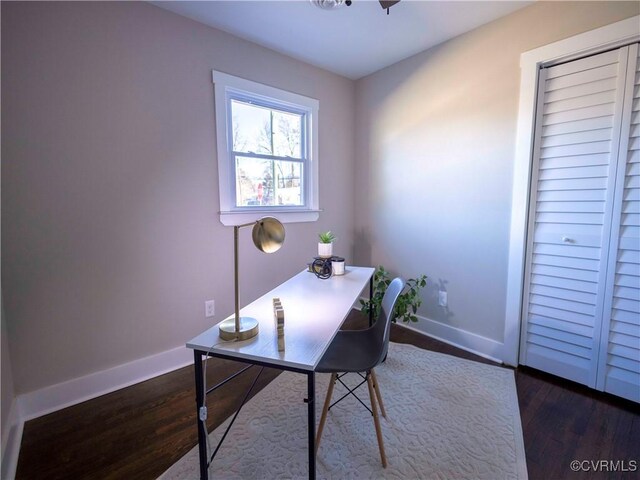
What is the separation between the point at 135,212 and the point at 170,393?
1.20 m

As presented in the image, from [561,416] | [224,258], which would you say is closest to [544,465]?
[561,416]

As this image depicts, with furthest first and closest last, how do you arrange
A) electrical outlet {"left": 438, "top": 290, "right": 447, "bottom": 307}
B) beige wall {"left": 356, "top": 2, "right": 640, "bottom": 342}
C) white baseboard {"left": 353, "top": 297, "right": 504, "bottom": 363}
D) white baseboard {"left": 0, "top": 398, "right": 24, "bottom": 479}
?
electrical outlet {"left": 438, "top": 290, "right": 447, "bottom": 307}, white baseboard {"left": 353, "top": 297, "right": 504, "bottom": 363}, beige wall {"left": 356, "top": 2, "right": 640, "bottom": 342}, white baseboard {"left": 0, "top": 398, "right": 24, "bottom": 479}

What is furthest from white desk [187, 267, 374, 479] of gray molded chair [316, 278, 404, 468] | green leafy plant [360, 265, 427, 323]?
green leafy plant [360, 265, 427, 323]

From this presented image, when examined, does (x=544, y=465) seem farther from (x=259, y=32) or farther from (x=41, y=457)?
(x=259, y=32)

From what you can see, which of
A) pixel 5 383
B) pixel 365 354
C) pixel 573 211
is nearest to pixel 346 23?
pixel 573 211

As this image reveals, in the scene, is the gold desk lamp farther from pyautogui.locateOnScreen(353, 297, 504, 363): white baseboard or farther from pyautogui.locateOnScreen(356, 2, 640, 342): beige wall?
pyautogui.locateOnScreen(353, 297, 504, 363): white baseboard

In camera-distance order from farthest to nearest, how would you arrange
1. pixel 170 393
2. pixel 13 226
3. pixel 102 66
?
pixel 170 393 < pixel 102 66 < pixel 13 226

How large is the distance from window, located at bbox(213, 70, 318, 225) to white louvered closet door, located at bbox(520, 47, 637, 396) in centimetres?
181

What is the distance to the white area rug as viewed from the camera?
1.35 metres

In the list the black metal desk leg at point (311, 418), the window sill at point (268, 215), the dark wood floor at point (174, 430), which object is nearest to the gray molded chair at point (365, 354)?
the black metal desk leg at point (311, 418)

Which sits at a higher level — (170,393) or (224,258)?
(224,258)

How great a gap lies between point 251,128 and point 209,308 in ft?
5.00

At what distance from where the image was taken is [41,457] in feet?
4.66

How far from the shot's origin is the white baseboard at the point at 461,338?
7.43 ft
